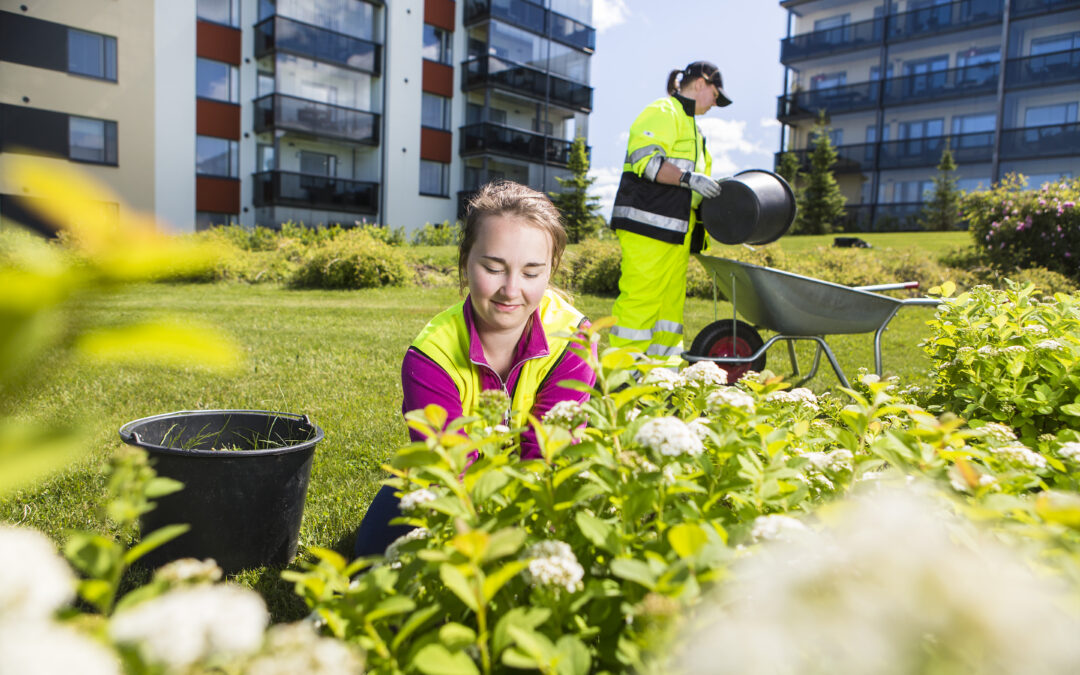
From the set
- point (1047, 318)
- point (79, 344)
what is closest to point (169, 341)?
point (79, 344)

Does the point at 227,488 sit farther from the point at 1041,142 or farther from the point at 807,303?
the point at 1041,142

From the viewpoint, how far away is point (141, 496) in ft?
1.98

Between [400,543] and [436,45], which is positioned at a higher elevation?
[436,45]

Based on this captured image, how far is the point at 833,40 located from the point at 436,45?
1535 centimetres

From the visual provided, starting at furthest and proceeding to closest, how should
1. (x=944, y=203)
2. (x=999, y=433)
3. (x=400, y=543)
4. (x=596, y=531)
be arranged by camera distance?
1. (x=944, y=203)
2. (x=999, y=433)
3. (x=400, y=543)
4. (x=596, y=531)

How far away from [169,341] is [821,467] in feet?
2.93

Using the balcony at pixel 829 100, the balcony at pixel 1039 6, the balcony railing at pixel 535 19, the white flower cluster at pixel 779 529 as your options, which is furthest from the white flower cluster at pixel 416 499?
the balcony at pixel 1039 6

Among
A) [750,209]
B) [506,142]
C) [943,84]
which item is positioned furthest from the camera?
[943,84]

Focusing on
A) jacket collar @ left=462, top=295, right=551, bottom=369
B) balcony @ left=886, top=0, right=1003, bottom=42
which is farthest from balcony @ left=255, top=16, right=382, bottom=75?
jacket collar @ left=462, top=295, right=551, bottom=369

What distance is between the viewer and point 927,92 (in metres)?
24.4

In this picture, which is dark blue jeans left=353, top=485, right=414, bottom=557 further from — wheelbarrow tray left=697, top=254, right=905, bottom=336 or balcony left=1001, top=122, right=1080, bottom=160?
balcony left=1001, top=122, right=1080, bottom=160

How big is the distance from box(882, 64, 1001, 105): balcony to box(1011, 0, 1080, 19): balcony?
6.06 feet

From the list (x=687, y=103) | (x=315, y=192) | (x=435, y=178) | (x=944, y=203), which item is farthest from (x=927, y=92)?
(x=687, y=103)

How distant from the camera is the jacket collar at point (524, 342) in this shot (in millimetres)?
2127
